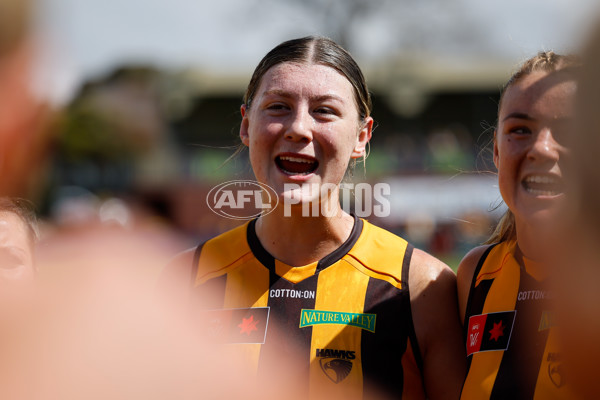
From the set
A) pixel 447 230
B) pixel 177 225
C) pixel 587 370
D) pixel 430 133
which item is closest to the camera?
pixel 587 370

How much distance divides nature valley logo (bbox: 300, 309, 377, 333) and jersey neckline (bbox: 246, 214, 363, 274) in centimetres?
22

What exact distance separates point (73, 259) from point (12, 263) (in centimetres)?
96

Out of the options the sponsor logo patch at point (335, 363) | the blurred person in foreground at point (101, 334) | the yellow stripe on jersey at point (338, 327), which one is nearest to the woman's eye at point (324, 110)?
the yellow stripe on jersey at point (338, 327)

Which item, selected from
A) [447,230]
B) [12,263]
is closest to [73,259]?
[12,263]

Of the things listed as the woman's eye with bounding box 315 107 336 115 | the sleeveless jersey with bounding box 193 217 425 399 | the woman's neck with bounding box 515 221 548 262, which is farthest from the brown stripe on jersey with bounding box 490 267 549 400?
the woman's eye with bounding box 315 107 336 115

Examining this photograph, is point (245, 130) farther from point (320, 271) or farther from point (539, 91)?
point (539, 91)

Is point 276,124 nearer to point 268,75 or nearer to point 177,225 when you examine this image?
point 268,75

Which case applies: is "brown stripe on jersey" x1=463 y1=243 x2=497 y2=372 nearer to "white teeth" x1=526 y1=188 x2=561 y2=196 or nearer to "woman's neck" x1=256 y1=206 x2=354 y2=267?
"white teeth" x1=526 y1=188 x2=561 y2=196

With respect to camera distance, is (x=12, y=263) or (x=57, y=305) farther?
(x=12, y=263)

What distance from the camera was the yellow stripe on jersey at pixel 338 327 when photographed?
253cm

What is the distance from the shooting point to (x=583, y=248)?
0.83m

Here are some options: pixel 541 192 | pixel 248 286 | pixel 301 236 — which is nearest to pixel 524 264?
pixel 541 192

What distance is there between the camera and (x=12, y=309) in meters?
0.95

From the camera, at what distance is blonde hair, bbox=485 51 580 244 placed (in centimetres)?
243
